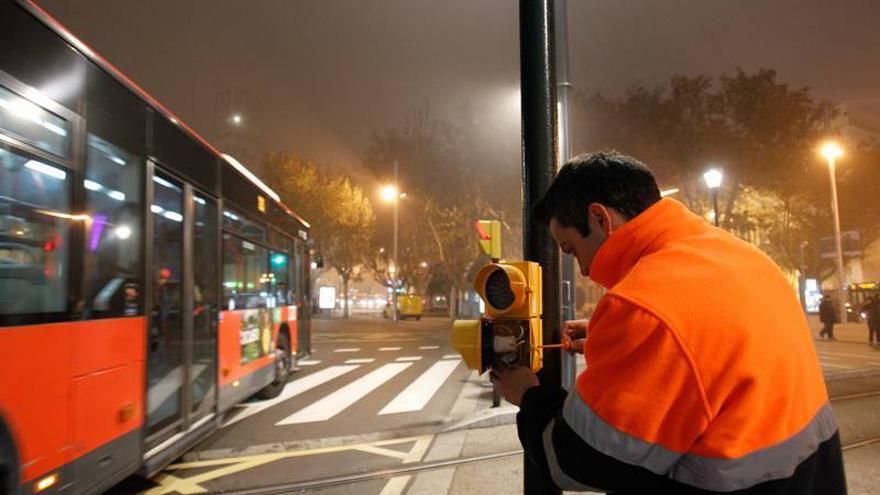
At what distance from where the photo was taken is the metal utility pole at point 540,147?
2588 millimetres

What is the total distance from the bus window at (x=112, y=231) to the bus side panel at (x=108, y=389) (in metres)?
0.16

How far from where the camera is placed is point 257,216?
884cm

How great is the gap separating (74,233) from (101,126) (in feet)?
3.02

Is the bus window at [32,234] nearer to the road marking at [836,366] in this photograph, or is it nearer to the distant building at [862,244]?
the road marking at [836,366]

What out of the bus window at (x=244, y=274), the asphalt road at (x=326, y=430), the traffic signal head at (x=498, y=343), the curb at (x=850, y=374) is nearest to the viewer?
the traffic signal head at (x=498, y=343)

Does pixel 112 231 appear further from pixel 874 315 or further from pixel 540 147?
pixel 874 315

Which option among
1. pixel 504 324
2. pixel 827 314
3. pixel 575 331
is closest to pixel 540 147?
pixel 575 331

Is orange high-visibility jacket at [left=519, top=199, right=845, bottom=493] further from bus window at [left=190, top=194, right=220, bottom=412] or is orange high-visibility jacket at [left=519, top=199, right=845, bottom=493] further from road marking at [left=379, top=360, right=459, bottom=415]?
road marking at [left=379, top=360, right=459, bottom=415]

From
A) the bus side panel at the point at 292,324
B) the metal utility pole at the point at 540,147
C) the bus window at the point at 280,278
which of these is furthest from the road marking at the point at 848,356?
the metal utility pole at the point at 540,147

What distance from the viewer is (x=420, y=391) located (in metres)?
11.2

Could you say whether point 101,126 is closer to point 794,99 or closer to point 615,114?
point 615,114

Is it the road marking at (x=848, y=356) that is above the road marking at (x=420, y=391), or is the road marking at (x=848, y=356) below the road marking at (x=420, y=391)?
below

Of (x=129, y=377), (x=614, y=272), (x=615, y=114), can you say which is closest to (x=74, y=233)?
(x=129, y=377)

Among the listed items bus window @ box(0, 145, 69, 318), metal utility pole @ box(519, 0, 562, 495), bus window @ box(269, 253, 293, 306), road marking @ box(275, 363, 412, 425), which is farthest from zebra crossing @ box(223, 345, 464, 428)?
metal utility pole @ box(519, 0, 562, 495)
